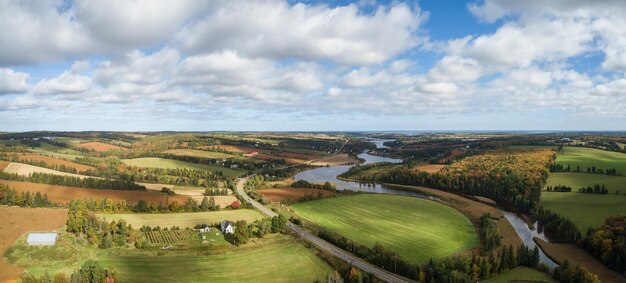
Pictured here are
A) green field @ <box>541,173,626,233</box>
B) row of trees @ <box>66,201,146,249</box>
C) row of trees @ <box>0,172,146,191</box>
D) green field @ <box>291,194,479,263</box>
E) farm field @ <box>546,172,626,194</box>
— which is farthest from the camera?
row of trees @ <box>0,172,146,191</box>

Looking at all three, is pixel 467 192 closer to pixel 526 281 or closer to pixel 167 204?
pixel 526 281

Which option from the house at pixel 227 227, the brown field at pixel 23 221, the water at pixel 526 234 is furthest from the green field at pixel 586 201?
the brown field at pixel 23 221

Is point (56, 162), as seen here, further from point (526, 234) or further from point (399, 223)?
point (526, 234)

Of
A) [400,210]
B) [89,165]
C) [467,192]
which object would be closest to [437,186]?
[467,192]

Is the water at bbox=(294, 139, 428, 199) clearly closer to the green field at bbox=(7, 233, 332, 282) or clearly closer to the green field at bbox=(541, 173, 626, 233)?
the green field at bbox=(541, 173, 626, 233)

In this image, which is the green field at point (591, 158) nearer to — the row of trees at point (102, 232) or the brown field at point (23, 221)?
the row of trees at point (102, 232)

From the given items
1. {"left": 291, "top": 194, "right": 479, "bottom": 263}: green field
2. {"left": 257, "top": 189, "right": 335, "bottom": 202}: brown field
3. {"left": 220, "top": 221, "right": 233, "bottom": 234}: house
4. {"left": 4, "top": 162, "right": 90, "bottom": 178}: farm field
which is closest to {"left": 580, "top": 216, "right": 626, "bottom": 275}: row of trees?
{"left": 291, "top": 194, "right": 479, "bottom": 263}: green field

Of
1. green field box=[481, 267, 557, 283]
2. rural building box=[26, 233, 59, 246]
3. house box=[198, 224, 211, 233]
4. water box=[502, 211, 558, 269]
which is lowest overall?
water box=[502, 211, 558, 269]
